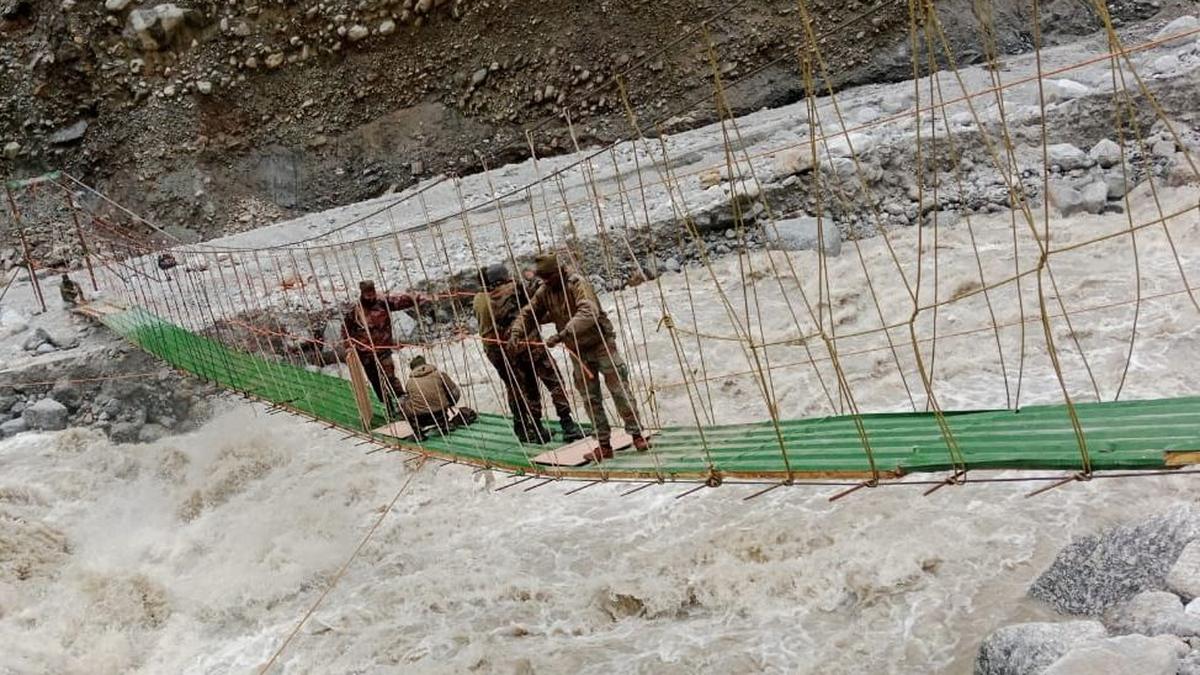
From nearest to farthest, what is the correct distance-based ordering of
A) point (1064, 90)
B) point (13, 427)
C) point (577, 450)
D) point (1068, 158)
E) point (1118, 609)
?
1. point (1118, 609)
2. point (577, 450)
3. point (13, 427)
4. point (1068, 158)
5. point (1064, 90)

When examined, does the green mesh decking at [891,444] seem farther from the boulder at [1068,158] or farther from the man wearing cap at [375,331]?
the boulder at [1068,158]

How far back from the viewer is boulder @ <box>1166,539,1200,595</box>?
2846mm

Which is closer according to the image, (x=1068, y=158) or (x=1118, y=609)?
(x=1118, y=609)

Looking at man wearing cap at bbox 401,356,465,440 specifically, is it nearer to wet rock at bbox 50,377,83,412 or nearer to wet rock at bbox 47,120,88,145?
wet rock at bbox 50,377,83,412

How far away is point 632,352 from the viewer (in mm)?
6719

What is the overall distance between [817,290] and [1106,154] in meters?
2.78

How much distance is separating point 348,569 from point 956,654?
3.05m

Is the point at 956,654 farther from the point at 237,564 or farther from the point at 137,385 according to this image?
the point at 137,385

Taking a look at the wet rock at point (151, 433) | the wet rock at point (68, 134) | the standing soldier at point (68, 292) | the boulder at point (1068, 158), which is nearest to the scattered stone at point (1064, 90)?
the boulder at point (1068, 158)

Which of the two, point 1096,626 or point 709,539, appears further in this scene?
point 709,539

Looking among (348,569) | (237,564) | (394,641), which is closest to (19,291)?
(237,564)

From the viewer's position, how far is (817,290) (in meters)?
6.94

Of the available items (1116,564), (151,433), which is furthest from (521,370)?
(151,433)

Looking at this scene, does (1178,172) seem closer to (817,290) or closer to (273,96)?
(817,290)
